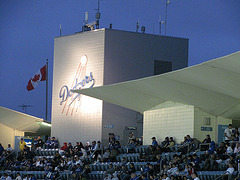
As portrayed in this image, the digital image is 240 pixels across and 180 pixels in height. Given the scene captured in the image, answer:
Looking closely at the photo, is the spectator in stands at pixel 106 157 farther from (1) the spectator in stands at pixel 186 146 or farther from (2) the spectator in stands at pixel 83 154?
(1) the spectator in stands at pixel 186 146

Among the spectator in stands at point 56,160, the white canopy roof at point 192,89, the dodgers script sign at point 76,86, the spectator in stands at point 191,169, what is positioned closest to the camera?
the spectator in stands at point 191,169

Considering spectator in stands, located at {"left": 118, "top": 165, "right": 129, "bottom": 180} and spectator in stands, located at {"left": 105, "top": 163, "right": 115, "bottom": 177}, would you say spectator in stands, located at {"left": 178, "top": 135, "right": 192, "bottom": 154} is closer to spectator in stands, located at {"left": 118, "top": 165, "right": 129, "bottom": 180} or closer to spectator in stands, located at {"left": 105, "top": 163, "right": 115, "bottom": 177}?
spectator in stands, located at {"left": 118, "top": 165, "right": 129, "bottom": 180}

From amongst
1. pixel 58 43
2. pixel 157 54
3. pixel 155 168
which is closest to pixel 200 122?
pixel 155 168

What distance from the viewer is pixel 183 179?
15.5 m

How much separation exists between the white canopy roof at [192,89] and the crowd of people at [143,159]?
134cm

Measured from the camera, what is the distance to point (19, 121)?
30547 mm

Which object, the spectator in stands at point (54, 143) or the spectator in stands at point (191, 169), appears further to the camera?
the spectator in stands at point (54, 143)

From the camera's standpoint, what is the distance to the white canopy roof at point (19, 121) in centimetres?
2935

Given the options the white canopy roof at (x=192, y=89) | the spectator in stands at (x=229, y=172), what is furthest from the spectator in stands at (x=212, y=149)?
the spectator in stands at (x=229, y=172)

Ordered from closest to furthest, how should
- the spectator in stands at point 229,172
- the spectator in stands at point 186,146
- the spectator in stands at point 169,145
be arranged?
the spectator in stands at point 229,172 → the spectator in stands at point 186,146 → the spectator in stands at point 169,145

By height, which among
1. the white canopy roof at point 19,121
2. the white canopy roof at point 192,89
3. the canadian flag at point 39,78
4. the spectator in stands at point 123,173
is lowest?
the spectator in stands at point 123,173

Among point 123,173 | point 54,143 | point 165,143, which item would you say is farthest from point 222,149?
point 54,143

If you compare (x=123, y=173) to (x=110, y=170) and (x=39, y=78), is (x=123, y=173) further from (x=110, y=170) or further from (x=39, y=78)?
(x=39, y=78)

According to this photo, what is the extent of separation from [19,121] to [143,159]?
12.4m
